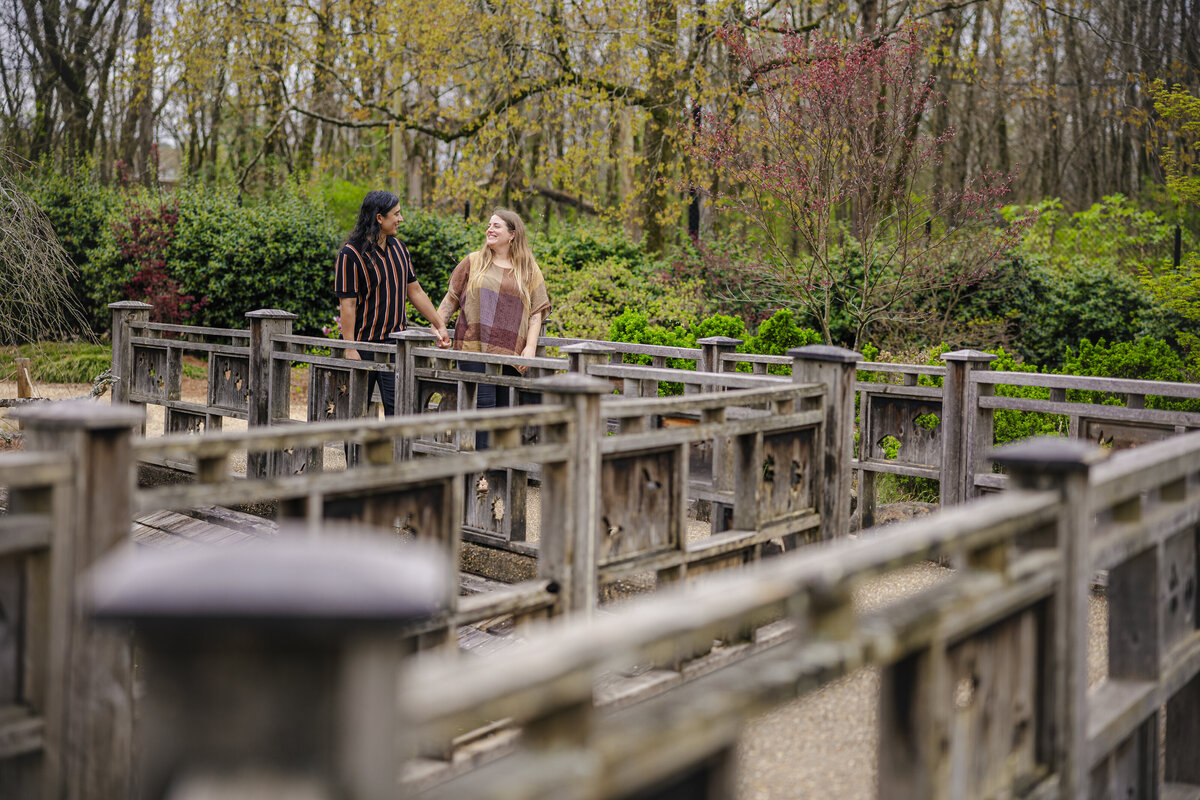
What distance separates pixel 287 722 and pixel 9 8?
1040 inches

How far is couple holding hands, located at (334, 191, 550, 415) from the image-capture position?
24.5ft

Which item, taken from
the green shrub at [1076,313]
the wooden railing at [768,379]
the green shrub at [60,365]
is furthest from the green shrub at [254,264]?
the green shrub at [1076,313]

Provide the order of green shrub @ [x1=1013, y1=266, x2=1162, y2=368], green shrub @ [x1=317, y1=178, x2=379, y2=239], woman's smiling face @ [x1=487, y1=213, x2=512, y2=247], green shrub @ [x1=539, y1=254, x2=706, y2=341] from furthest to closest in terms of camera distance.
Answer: green shrub @ [x1=317, y1=178, x2=379, y2=239], green shrub @ [x1=1013, y1=266, x2=1162, y2=368], green shrub @ [x1=539, y1=254, x2=706, y2=341], woman's smiling face @ [x1=487, y1=213, x2=512, y2=247]

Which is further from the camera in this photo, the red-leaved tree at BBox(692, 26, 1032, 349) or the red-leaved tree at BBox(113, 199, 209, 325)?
the red-leaved tree at BBox(113, 199, 209, 325)

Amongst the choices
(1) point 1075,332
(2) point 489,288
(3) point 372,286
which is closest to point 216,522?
(3) point 372,286

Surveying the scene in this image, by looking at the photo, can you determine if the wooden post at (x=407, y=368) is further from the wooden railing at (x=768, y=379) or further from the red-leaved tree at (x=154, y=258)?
the red-leaved tree at (x=154, y=258)

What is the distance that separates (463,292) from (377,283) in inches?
29.8

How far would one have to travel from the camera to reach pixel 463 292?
25.4 ft

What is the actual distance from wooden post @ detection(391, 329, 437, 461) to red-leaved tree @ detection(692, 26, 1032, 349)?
5286 mm

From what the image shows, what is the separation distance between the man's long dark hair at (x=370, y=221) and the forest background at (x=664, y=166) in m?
3.64

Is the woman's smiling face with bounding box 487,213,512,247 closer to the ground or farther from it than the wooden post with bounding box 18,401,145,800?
farther from it

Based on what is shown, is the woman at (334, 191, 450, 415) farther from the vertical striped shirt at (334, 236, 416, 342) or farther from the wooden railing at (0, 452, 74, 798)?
the wooden railing at (0, 452, 74, 798)

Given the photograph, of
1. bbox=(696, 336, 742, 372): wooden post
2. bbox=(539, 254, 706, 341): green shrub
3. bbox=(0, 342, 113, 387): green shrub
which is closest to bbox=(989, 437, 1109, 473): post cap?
bbox=(696, 336, 742, 372): wooden post

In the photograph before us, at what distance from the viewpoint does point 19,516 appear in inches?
108
